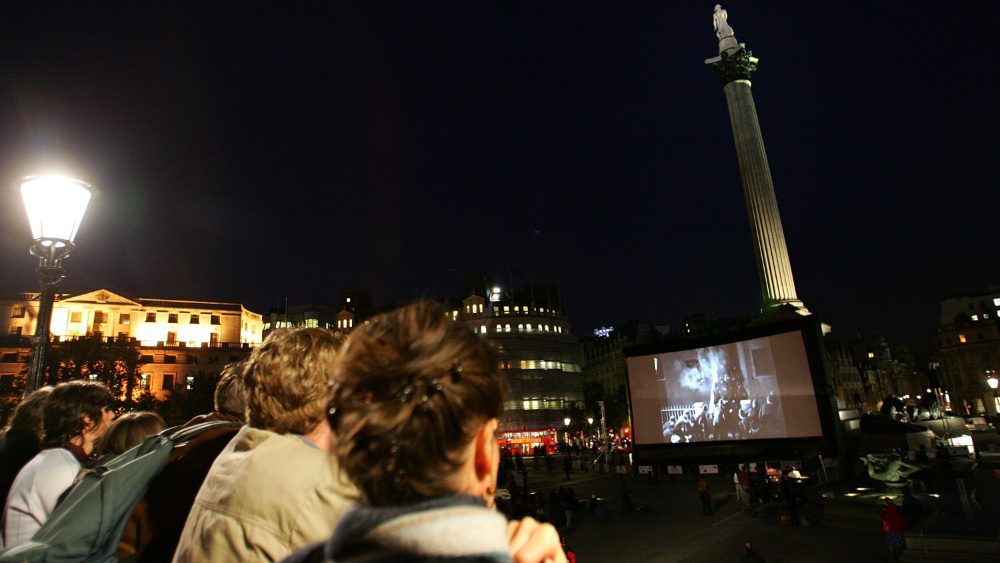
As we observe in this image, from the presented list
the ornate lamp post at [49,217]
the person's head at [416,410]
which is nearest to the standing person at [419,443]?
the person's head at [416,410]

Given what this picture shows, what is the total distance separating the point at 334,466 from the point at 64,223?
643 centimetres

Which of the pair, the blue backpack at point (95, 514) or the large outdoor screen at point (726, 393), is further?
the large outdoor screen at point (726, 393)

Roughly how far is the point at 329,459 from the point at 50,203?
6.44m

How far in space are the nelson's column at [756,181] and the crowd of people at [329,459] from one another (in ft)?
89.8

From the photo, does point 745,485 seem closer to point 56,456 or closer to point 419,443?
point 56,456

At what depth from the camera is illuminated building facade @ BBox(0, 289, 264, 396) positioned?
6316 centimetres

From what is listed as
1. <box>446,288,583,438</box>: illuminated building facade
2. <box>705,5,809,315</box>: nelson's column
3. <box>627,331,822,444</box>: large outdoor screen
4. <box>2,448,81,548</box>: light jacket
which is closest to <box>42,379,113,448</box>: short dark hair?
<box>2,448,81,548</box>: light jacket

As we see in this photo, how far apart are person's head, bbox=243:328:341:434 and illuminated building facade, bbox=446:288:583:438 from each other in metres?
68.5

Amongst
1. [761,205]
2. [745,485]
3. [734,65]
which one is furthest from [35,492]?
[734,65]

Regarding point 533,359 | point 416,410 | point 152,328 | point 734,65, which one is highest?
point 734,65

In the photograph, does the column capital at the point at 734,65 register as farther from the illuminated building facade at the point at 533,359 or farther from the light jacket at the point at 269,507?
the illuminated building facade at the point at 533,359

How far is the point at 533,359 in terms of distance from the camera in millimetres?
77875

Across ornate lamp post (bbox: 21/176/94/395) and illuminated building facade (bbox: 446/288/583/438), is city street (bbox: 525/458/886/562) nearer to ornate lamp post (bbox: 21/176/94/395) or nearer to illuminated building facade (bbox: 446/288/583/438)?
ornate lamp post (bbox: 21/176/94/395)

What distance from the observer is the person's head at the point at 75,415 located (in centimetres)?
348
